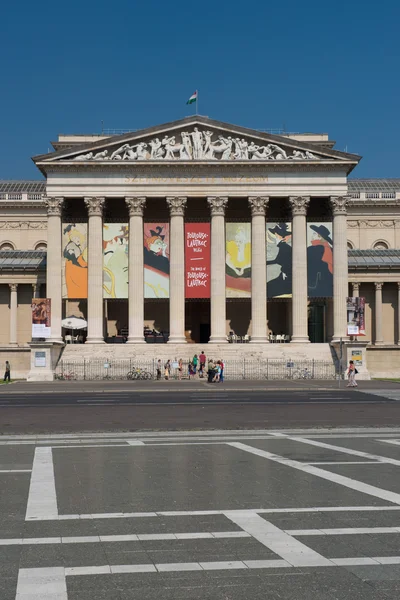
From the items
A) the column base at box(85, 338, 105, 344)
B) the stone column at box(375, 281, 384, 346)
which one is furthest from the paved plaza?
the stone column at box(375, 281, 384, 346)

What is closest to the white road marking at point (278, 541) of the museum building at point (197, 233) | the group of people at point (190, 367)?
the group of people at point (190, 367)

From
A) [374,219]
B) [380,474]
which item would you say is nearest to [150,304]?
[374,219]

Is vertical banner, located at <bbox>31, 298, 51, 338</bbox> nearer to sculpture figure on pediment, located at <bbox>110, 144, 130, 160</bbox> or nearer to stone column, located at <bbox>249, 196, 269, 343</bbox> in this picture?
sculpture figure on pediment, located at <bbox>110, 144, 130, 160</bbox>

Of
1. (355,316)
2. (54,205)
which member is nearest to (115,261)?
(54,205)

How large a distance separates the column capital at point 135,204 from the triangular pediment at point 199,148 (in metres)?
3.21

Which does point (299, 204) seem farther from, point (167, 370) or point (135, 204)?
point (167, 370)

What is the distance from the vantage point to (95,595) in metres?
7.81

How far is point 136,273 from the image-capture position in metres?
70.8

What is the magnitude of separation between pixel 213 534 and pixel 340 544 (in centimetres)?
162

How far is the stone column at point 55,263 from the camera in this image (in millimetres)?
70500

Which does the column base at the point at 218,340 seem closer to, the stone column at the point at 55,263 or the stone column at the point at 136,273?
the stone column at the point at 136,273

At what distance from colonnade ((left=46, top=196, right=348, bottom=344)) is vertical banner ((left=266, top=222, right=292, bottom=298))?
1.81 ft

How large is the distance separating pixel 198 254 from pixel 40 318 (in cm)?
1521

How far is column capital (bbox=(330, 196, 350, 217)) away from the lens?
71875mm
